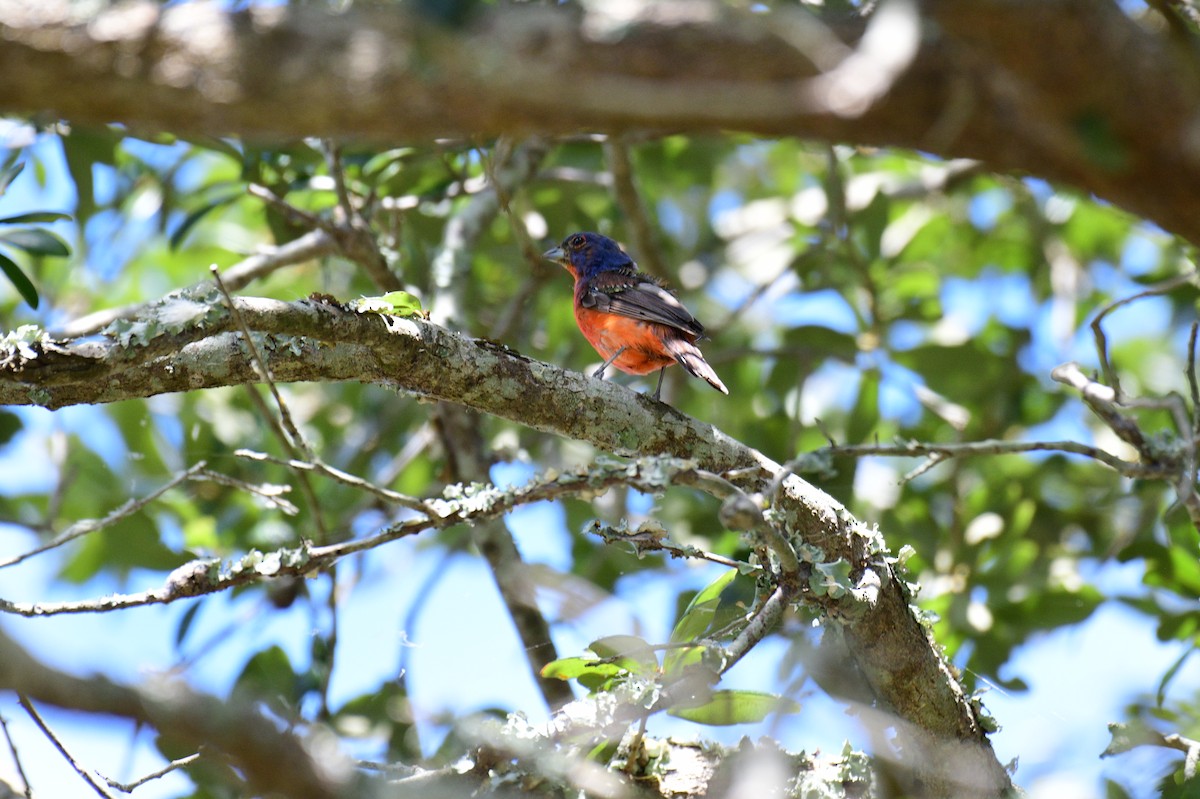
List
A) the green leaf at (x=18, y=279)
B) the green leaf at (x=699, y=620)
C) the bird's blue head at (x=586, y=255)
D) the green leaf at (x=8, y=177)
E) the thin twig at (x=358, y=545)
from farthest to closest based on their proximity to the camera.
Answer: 1. the bird's blue head at (x=586, y=255)
2. the green leaf at (x=8, y=177)
3. the green leaf at (x=18, y=279)
4. the green leaf at (x=699, y=620)
5. the thin twig at (x=358, y=545)

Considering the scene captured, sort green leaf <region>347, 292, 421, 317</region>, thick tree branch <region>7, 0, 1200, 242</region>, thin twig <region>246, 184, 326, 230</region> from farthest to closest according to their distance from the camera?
1. thin twig <region>246, 184, 326, 230</region>
2. green leaf <region>347, 292, 421, 317</region>
3. thick tree branch <region>7, 0, 1200, 242</region>

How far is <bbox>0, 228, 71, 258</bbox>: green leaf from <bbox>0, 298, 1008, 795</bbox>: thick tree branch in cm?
134

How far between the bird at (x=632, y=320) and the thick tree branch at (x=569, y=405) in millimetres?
1488

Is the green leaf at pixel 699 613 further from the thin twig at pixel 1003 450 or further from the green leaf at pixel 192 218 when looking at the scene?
the green leaf at pixel 192 218

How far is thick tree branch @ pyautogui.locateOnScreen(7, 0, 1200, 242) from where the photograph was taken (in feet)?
5.53

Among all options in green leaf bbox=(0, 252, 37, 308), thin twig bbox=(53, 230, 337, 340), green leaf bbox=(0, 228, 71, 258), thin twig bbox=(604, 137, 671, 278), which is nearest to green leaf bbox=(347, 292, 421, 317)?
green leaf bbox=(0, 252, 37, 308)

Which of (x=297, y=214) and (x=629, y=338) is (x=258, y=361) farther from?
(x=629, y=338)

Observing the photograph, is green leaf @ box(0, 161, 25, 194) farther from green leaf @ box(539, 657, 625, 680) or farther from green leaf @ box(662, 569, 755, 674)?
green leaf @ box(662, 569, 755, 674)

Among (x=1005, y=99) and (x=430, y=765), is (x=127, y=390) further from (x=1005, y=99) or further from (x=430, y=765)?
(x=1005, y=99)

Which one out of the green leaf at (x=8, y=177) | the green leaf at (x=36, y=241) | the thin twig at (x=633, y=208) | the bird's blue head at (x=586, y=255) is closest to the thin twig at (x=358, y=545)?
the green leaf at (x=36, y=241)

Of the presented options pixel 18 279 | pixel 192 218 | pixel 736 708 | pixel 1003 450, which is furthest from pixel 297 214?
pixel 1003 450

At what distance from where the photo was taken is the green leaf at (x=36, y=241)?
160 inches

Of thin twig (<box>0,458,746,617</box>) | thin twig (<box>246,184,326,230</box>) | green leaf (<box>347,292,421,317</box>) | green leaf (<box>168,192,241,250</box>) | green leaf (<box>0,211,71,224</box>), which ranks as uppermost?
green leaf (<box>168,192,241,250</box>)

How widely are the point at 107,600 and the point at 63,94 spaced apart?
1.48m
